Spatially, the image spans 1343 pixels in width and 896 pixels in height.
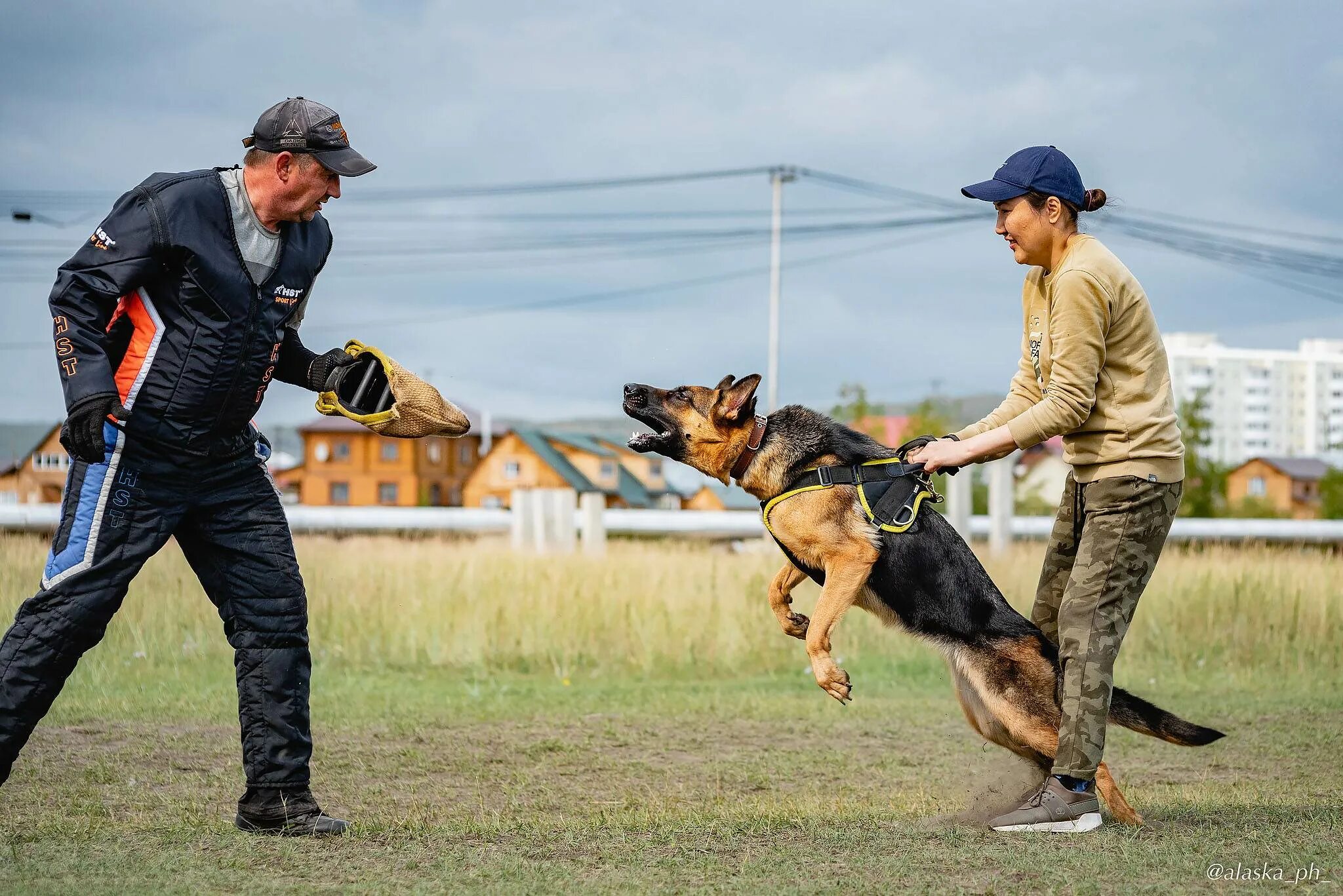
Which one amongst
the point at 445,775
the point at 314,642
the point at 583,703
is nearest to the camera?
the point at 445,775

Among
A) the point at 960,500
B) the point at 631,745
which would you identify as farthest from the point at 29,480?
the point at 631,745

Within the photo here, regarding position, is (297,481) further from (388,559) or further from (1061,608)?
(1061,608)

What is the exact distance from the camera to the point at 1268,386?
116000 mm

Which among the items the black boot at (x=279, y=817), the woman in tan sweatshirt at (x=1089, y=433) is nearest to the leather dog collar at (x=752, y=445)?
the woman in tan sweatshirt at (x=1089, y=433)

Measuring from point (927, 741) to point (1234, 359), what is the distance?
365ft

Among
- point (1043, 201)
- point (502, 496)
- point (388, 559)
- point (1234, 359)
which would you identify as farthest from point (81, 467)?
point (1234, 359)

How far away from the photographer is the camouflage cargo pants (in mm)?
4734

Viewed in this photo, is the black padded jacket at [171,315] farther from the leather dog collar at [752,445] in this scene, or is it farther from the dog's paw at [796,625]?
the dog's paw at [796,625]

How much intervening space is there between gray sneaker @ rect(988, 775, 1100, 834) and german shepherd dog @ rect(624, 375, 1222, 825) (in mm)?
221

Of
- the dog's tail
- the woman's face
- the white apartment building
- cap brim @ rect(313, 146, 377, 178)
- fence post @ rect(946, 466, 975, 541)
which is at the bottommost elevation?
the dog's tail

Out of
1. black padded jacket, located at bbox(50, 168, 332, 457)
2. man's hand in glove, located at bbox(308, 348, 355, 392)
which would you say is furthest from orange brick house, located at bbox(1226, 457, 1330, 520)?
black padded jacket, located at bbox(50, 168, 332, 457)

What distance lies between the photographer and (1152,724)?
5.06m

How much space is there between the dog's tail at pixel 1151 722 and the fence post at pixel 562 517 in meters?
11.3

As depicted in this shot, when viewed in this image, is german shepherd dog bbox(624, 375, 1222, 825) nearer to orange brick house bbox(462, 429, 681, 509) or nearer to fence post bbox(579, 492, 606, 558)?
fence post bbox(579, 492, 606, 558)
